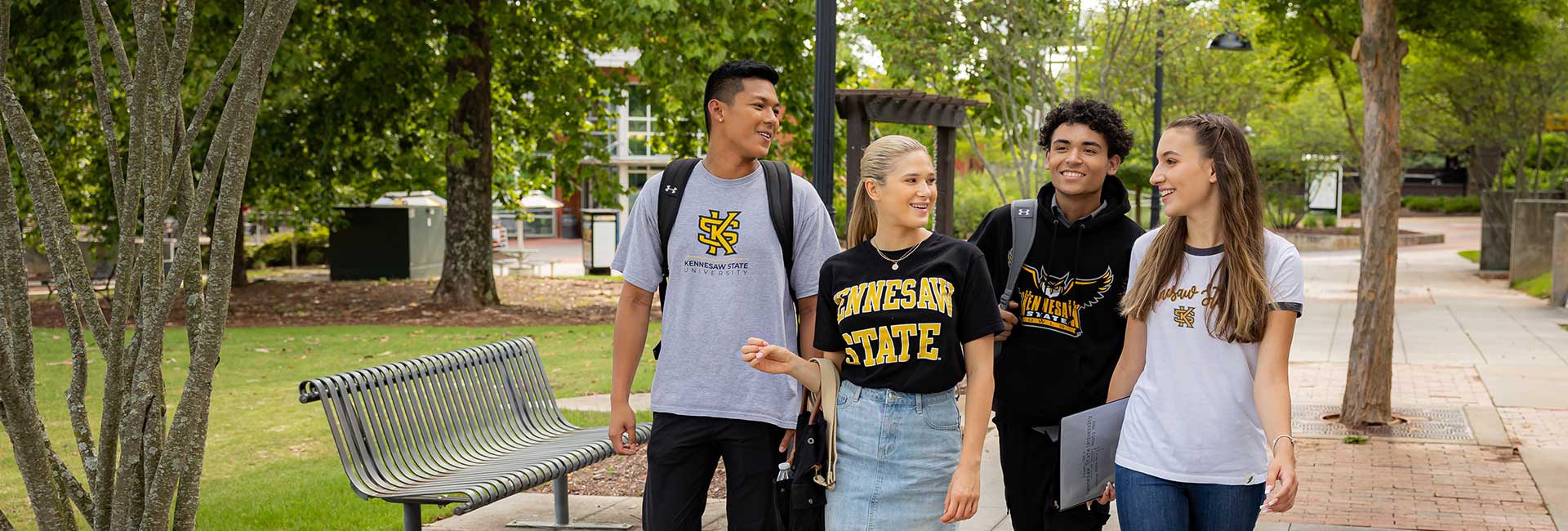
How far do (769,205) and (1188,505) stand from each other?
129 cm

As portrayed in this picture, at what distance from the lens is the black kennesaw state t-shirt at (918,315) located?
3.11 metres

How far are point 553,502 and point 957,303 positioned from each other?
3.64 metres

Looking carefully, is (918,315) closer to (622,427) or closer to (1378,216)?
(622,427)

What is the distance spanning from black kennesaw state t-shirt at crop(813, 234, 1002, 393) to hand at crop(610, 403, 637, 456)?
0.82m

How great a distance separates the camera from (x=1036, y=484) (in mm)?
3734

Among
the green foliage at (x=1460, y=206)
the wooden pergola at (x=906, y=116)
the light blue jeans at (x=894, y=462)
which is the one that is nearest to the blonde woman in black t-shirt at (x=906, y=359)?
the light blue jeans at (x=894, y=462)

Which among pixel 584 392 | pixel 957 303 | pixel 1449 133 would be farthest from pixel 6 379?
pixel 1449 133

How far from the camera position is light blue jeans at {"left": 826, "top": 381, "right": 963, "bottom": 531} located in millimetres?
3150

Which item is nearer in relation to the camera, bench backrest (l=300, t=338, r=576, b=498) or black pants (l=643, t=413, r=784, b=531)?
black pants (l=643, t=413, r=784, b=531)

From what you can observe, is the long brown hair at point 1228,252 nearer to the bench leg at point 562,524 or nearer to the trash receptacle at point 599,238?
the bench leg at point 562,524

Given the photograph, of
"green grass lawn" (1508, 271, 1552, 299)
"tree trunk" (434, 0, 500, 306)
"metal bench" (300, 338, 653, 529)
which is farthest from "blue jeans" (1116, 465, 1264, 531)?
"green grass lawn" (1508, 271, 1552, 299)

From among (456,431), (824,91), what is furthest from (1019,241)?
(456,431)

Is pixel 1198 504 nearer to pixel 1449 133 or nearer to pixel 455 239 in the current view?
pixel 455 239

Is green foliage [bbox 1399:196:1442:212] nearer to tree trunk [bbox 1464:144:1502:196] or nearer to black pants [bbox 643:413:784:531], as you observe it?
tree trunk [bbox 1464:144:1502:196]
